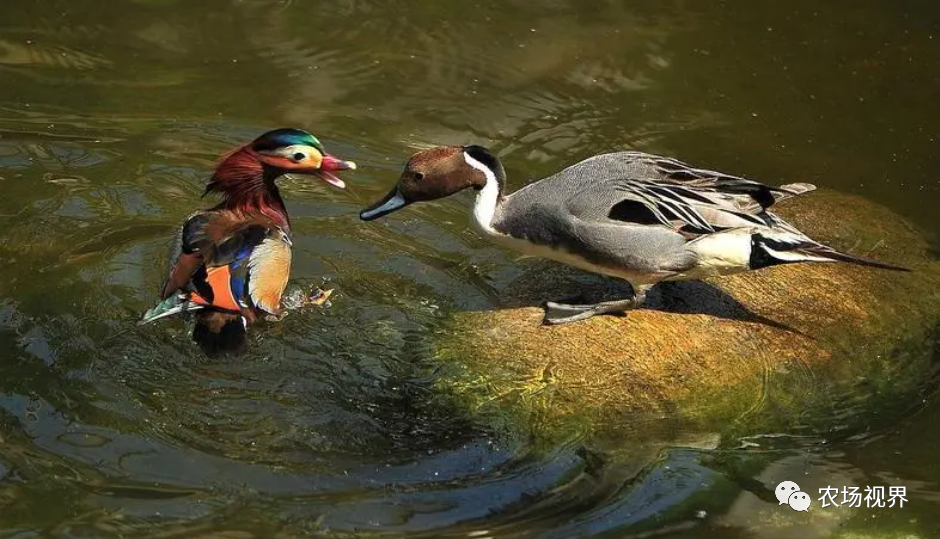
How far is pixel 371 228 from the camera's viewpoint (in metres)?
7.54

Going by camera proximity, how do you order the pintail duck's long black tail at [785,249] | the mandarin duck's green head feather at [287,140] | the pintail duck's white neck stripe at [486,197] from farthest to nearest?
the mandarin duck's green head feather at [287,140] → the pintail duck's white neck stripe at [486,197] → the pintail duck's long black tail at [785,249]

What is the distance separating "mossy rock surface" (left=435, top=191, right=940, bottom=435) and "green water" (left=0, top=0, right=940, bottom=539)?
173mm

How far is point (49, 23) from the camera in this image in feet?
30.5

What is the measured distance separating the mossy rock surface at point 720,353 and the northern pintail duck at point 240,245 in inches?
41.6

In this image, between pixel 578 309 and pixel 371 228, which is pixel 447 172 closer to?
pixel 578 309

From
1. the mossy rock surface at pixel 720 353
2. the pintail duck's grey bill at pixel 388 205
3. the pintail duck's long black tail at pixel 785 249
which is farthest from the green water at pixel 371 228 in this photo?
the pintail duck's long black tail at pixel 785 249

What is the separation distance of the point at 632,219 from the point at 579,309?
539 mm

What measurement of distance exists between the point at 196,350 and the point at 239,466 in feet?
3.92

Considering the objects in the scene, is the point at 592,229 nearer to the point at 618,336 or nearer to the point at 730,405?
the point at 618,336

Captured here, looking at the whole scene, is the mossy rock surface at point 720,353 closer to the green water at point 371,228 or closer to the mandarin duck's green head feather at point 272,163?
the green water at point 371,228

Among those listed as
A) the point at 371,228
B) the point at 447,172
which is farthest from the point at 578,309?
the point at 371,228

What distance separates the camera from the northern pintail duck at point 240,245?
20.5ft

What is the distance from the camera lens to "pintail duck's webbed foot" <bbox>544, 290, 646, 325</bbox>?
6.21 m

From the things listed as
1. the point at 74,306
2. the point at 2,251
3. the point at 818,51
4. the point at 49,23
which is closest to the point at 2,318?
the point at 74,306
